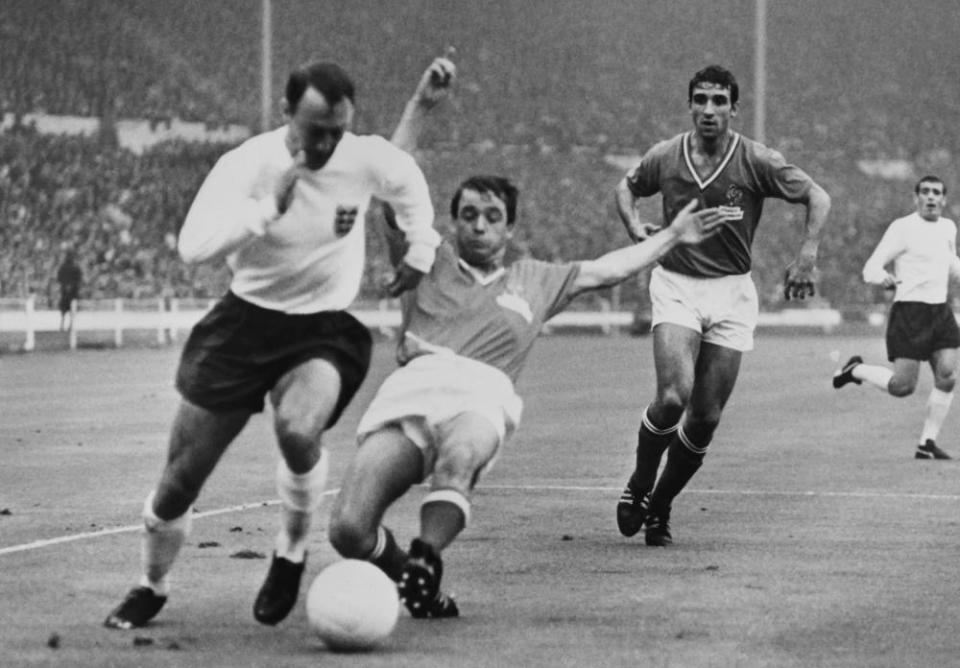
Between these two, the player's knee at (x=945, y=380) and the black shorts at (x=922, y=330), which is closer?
the player's knee at (x=945, y=380)

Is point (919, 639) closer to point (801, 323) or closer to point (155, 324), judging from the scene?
point (155, 324)

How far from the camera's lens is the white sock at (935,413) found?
18031mm

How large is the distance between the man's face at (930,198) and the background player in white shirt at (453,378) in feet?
32.8

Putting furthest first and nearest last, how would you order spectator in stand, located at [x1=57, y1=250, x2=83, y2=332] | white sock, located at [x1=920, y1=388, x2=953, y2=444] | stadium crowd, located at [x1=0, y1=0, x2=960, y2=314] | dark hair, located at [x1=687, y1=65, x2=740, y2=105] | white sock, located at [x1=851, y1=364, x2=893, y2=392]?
1. stadium crowd, located at [x1=0, y1=0, x2=960, y2=314]
2. spectator in stand, located at [x1=57, y1=250, x2=83, y2=332]
3. white sock, located at [x1=851, y1=364, x2=893, y2=392]
4. white sock, located at [x1=920, y1=388, x2=953, y2=444]
5. dark hair, located at [x1=687, y1=65, x2=740, y2=105]

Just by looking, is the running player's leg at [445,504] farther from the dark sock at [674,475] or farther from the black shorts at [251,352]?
the dark sock at [674,475]

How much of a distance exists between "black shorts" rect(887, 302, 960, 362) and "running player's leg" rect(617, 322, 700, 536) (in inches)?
283

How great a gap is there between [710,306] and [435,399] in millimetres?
3658

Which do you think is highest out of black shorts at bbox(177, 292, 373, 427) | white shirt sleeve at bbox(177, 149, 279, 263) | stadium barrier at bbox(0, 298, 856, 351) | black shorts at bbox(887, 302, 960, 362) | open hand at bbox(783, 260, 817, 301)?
white shirt sleeve at bbox(177, 149, 279, 263)

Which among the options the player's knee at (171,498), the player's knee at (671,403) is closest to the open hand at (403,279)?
the player's knee at (171,498)

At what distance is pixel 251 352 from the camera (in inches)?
322

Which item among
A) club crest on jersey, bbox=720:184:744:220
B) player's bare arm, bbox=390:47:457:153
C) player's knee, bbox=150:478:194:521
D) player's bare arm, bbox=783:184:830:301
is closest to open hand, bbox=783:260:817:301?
player's bare arm, bbox=783:184:830:301

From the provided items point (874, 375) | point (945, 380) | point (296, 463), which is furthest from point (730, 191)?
point (874, 375)

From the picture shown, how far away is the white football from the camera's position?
7.49 meters

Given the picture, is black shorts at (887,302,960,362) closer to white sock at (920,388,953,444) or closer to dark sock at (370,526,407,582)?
white sock at (920,388,953,444)
